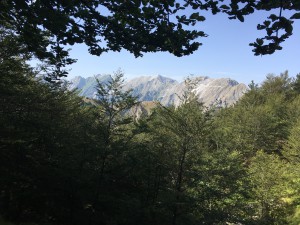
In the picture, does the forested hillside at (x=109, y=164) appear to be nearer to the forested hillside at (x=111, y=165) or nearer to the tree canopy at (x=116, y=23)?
the forested hillside at (x=111, y=165)

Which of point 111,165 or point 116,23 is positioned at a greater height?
point 116,23

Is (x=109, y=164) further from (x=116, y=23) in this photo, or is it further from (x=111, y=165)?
(x=116, y=23)

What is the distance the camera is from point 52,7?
13.6 feet

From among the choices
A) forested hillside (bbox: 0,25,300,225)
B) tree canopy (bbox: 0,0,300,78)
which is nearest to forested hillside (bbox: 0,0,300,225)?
forested hillside (bbox: 0,25,300,225)

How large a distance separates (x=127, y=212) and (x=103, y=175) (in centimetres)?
209

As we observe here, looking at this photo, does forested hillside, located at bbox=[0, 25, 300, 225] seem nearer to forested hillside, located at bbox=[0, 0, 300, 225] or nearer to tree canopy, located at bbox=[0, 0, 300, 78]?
forested hillside, located at bbox=[0, 0, 300, 225]

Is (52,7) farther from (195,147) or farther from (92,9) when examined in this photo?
(195,147)

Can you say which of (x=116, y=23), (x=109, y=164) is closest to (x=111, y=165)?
(x=109, y=164)

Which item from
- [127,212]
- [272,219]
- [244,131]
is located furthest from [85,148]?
[244,131]

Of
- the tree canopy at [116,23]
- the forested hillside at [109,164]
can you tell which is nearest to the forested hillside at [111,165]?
the forested hillside at [109,164]

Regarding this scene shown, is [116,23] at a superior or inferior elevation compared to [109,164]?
superior

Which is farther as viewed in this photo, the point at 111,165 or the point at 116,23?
the point at 111,165

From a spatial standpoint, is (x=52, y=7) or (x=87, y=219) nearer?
(x=52, y=7)

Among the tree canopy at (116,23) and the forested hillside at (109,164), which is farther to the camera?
the forested hillside at (109,164)
